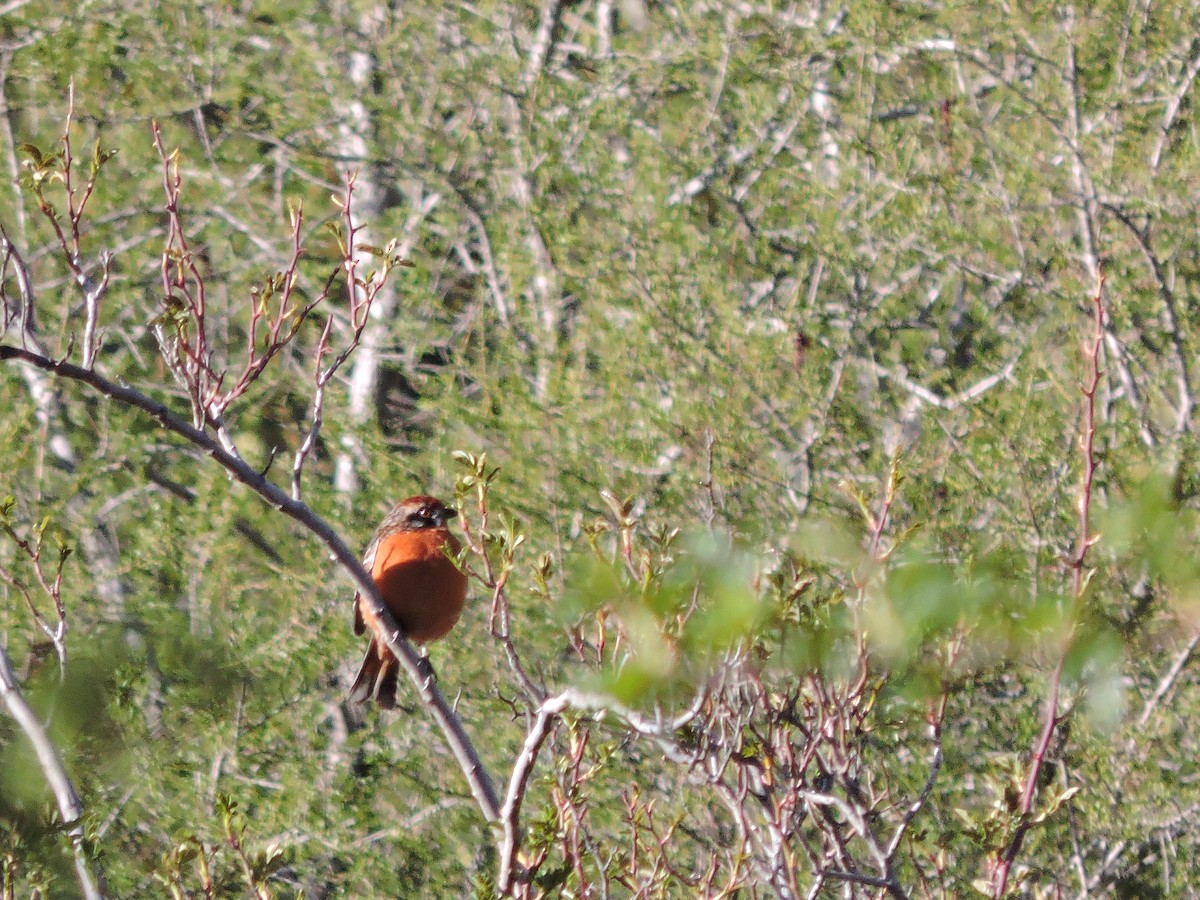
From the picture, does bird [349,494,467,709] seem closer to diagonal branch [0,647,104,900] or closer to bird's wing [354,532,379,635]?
bird's wing [354,532,379,635]

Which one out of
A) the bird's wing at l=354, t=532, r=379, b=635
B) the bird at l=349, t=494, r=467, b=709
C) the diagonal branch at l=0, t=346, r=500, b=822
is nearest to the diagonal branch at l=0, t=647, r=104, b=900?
the diagonal branch at l=0, t=346, r=500, b=822

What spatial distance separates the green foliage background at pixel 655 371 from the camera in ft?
16.7

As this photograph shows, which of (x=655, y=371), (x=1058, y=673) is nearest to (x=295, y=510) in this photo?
(x=1058, y=673)

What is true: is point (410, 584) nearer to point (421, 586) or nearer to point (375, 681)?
point (421, 586)

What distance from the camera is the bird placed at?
5039 mm

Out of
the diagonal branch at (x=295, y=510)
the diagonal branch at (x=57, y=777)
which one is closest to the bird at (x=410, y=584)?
the diagonal branch at (x=295, y=510)

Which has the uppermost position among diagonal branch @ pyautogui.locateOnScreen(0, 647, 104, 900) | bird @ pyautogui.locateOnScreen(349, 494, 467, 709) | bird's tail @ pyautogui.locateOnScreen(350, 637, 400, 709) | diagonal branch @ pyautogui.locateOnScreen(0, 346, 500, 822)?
diagonal branch @ pyautogui.locateOnScreen(0, 346, 500, 822)

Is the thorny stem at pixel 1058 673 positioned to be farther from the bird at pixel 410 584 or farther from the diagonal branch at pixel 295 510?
the bird at pixel 410 584

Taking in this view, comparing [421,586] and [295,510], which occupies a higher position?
[295,510]

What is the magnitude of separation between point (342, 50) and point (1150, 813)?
5.23 meters

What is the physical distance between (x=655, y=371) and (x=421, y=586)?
134 cm

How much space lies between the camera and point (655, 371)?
19.0 feet

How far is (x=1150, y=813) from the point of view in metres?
4.98

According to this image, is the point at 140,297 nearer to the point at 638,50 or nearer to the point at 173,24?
the point at 173,24
